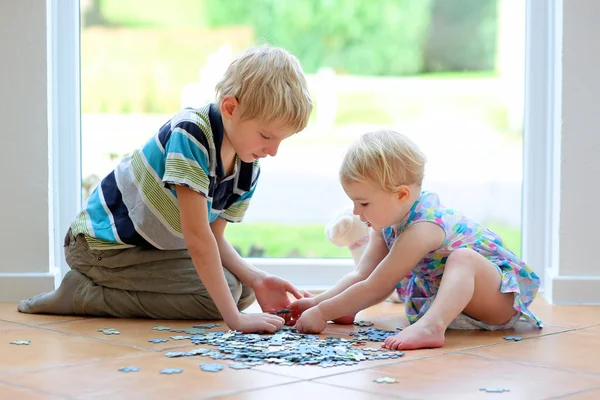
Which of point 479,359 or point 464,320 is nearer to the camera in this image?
point 479,359

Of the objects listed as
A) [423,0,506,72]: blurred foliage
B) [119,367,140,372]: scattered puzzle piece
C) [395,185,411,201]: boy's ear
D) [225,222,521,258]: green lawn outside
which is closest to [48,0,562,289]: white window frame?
[423,0,506,72]: blurred foliage

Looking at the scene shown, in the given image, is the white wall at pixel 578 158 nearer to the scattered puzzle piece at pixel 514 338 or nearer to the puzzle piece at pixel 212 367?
the scattered puzzle piece at pixel 514 338

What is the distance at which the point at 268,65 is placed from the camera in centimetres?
220

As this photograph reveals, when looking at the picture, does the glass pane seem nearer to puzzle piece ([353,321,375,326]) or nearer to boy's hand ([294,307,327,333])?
puzzle piece ([353,321,375,326])

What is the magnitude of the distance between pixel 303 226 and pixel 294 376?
1592 millimetres

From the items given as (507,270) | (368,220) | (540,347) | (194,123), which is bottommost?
(540,347)

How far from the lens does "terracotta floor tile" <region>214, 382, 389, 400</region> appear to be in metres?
1.55

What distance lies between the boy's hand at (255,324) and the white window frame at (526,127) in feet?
3.83

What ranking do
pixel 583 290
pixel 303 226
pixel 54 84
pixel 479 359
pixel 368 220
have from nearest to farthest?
pixel 479 359 → pixel 368 220 → pixel 583 290 → pixel 54 84 → pixel 303 226

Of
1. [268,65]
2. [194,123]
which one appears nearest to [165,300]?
[194,123]

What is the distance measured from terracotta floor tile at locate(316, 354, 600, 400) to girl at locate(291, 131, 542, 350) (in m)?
0.25

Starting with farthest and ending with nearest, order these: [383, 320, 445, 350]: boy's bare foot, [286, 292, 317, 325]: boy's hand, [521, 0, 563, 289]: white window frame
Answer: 1. [521, 0, 563, 289]: white window frame
2. [286, 292, 317, 325]: boy's hand
3. [383, 320, 445, 350]: boy's bare foot

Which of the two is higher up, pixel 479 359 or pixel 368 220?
pixel 368 220

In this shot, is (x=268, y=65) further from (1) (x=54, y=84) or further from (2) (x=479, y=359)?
(1) (x=54, y=84)
